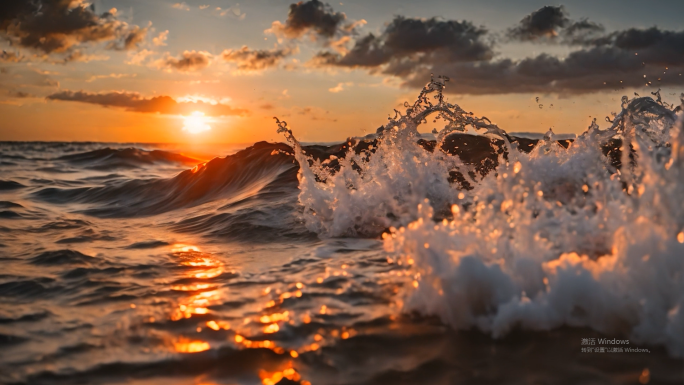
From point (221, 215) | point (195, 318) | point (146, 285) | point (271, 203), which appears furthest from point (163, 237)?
point (195, 318)

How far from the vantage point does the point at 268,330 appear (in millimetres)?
3309

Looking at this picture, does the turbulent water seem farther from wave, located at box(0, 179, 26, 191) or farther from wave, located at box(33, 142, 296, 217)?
wave, located at box(0, 179, 26, 191)

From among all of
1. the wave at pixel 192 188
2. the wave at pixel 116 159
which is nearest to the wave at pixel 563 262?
the wave at pixel 192 188

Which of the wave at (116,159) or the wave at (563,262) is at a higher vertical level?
the wave at (116,159)

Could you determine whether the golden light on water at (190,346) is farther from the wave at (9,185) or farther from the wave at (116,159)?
the wave at (116,159)

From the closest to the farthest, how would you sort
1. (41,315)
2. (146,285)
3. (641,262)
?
(641,262)
(41,315)
(146,285)

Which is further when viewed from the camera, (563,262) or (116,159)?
(116,159)

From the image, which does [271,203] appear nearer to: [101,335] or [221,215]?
[221,215]

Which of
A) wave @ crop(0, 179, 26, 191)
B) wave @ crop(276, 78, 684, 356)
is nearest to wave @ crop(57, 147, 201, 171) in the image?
wave @ crop(0, 179, 26, 191)

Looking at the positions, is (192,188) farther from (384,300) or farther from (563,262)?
(563,262)

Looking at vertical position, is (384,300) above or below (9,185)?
below

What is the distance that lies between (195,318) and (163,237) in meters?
3.89

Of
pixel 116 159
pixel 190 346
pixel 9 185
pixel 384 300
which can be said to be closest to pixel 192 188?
pixel 9 185

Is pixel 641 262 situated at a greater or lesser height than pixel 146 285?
greater
